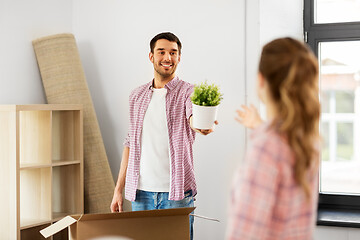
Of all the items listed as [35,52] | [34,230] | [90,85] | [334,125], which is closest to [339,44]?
[334,125]

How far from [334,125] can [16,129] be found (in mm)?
1826

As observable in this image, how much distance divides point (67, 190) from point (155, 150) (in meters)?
1.03

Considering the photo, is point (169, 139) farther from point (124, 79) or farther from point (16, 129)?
point (124, 79)

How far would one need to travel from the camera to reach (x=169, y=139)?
230cm

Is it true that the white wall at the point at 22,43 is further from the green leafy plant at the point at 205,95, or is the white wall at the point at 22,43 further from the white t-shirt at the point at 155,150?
the green leafy plant at the point at 205,95

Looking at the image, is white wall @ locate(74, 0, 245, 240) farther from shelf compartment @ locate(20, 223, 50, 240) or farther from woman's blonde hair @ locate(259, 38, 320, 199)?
woman's blonde hair @ locate(259, 38, 320, 199)

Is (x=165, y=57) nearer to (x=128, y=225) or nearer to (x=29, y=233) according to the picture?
(x=128, y=225)

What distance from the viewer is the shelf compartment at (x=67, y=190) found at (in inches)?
120

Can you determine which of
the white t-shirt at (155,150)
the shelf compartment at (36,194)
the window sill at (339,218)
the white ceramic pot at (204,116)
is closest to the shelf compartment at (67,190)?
the shelf compartment at (36,194)

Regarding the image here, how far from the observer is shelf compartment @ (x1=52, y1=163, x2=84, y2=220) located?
120 inches

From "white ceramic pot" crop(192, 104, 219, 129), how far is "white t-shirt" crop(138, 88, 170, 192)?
1.14ft

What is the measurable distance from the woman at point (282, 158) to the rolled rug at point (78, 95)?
2.11 metres

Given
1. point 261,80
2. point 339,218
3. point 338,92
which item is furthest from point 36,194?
point 261,80

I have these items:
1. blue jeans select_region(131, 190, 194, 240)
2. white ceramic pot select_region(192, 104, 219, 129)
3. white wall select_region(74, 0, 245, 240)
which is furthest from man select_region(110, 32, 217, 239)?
white wall select_region(74, 0, 245, 240)
